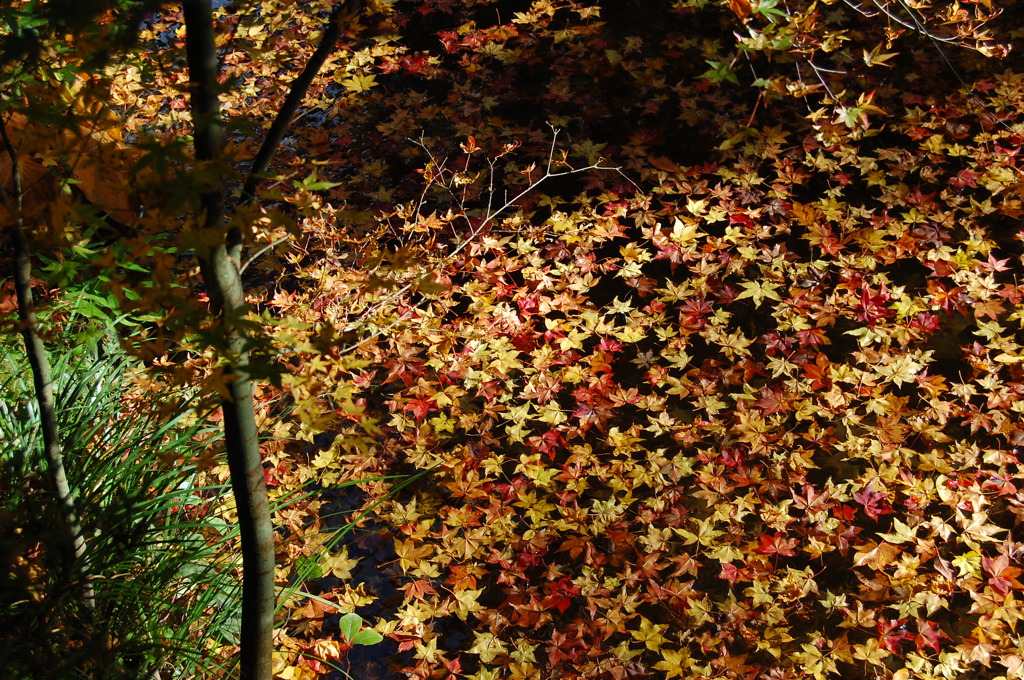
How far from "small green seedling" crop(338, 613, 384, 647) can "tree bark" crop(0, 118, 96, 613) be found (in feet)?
2.36

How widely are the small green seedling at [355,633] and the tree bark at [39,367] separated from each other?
718 millimetres

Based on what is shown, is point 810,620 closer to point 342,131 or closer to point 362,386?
point 362,386

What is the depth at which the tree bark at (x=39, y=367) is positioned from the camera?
1.31 metres

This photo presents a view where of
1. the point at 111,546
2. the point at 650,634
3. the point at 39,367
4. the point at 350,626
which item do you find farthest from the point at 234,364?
the point at 650,634

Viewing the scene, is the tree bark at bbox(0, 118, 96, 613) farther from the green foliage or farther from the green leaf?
the green leaf

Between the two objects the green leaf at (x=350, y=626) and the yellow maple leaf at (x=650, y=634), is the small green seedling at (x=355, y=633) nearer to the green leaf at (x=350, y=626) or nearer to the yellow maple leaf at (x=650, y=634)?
the green leaf at (x=350, y=626)

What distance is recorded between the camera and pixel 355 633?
215cm

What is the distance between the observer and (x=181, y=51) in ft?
3.99

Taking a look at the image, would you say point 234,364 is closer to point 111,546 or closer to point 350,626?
point 111,546

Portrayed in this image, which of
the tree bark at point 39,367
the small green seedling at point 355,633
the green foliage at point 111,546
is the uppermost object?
the tree bark at point 39,367

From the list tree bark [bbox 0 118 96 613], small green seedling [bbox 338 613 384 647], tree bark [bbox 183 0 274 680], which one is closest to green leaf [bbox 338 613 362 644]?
small green seedling [bbox 338 613 384 647]

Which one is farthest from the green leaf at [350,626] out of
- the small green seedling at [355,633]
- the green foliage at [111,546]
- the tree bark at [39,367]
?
the tree bark at [39,367]

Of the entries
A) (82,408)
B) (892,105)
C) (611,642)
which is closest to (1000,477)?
(611,642)

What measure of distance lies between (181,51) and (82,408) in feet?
4.20
